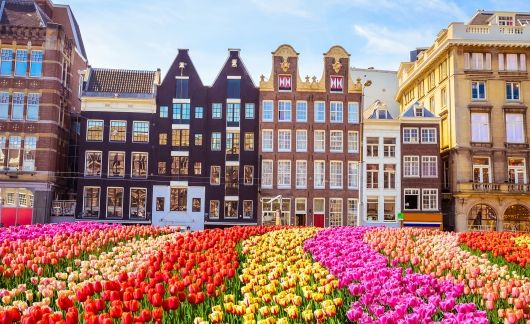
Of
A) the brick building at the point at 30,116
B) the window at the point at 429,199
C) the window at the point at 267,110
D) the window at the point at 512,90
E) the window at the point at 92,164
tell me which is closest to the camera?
the brick building at the point at 30,116

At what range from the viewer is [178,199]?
44656 mm

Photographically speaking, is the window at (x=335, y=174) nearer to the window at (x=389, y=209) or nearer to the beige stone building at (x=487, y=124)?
the window at (x=389, y=209)

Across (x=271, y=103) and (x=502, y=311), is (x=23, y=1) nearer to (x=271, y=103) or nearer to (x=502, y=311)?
(x=271, y=103)

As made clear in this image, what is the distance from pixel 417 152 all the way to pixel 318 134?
339 inches

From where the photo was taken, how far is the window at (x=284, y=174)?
44781mm

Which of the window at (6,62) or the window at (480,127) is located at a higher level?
the window at (6,62)

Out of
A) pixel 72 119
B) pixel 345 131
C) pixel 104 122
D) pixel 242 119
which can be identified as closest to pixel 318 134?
pixel 345 131

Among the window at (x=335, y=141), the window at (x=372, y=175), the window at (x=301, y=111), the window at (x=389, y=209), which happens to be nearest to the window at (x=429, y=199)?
the window at (x=389, y=209)

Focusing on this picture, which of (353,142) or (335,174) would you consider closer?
(335,174)

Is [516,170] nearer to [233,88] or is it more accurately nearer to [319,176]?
[319,176]

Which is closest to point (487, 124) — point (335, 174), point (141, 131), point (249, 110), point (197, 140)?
point (335, 174)

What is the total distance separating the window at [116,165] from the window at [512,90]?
33868 mm

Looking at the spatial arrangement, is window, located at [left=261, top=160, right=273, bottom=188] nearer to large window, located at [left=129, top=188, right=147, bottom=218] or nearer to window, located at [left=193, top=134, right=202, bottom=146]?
window, located at [left=193, top=134, right=202, bottom=146]

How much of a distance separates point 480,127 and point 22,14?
1596 inches
